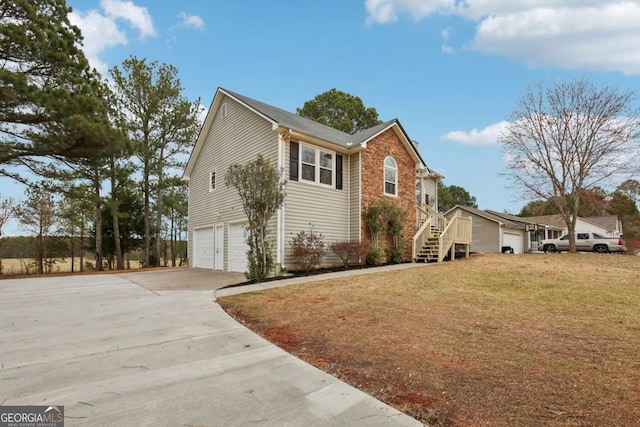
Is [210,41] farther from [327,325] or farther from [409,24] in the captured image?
[327,325]

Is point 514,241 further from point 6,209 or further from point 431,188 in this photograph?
point 6,209

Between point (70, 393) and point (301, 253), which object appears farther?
point (301, 253)

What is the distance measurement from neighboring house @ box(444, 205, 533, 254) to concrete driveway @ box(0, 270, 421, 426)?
1005 inches

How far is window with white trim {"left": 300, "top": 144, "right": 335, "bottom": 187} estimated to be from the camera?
1235 cm

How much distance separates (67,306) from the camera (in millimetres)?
6520

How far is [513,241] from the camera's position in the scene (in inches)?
1160

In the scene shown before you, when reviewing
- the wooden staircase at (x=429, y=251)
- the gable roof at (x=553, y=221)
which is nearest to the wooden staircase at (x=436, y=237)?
the wooden staircase at (x=429, y=251)

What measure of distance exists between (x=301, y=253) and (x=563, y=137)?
17173mm

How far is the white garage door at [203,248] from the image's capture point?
15188 millimetres

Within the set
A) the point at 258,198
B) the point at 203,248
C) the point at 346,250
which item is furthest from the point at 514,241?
the point at 258,198

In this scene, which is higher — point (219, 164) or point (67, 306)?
point (219, 164)

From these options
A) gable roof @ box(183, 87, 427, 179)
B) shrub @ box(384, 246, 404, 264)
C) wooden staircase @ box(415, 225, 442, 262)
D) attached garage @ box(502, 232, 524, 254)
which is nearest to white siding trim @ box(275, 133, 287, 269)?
gable roof @ box(183, 87, 427, 179)

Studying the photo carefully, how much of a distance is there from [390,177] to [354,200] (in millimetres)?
2558

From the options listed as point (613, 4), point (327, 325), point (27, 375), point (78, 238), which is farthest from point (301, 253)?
point (78, 238)
